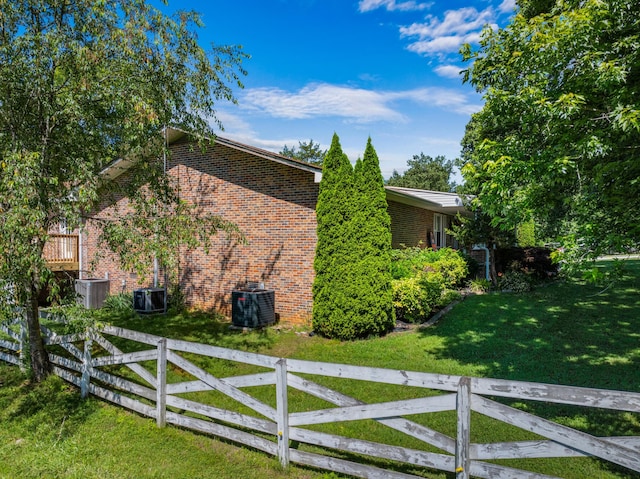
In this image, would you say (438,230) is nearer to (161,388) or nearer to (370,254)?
(370,254)

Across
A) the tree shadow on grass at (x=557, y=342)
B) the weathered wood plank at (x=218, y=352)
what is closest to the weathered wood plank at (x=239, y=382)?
the weathered wood plank at (x=218, y=352)

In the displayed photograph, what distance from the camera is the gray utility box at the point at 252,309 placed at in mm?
9648

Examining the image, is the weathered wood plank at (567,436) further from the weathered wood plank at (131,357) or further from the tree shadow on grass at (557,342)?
the weathered wood plank at (131,357)

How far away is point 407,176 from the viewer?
194 feet

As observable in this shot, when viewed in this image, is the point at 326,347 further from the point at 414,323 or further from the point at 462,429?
the point at 462,429

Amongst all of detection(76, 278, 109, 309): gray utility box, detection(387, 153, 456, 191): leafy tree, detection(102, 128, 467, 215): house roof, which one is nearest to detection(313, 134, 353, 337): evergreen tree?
detection(102, 128, 467, 215): house roof

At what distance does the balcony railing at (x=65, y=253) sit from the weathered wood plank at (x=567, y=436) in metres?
15.2

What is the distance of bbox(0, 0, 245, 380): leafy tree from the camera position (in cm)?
445

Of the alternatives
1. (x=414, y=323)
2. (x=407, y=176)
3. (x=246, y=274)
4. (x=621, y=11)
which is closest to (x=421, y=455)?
(x=621, y=11)

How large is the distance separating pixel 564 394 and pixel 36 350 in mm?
7176

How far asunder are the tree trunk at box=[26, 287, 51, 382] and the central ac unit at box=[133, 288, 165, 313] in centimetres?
479

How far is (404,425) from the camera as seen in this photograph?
3.34 metres

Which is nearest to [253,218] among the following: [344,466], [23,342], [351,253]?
[351,253]

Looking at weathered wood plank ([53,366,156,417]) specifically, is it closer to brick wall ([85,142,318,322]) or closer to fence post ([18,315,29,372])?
fence post ([18,315,29,372])
